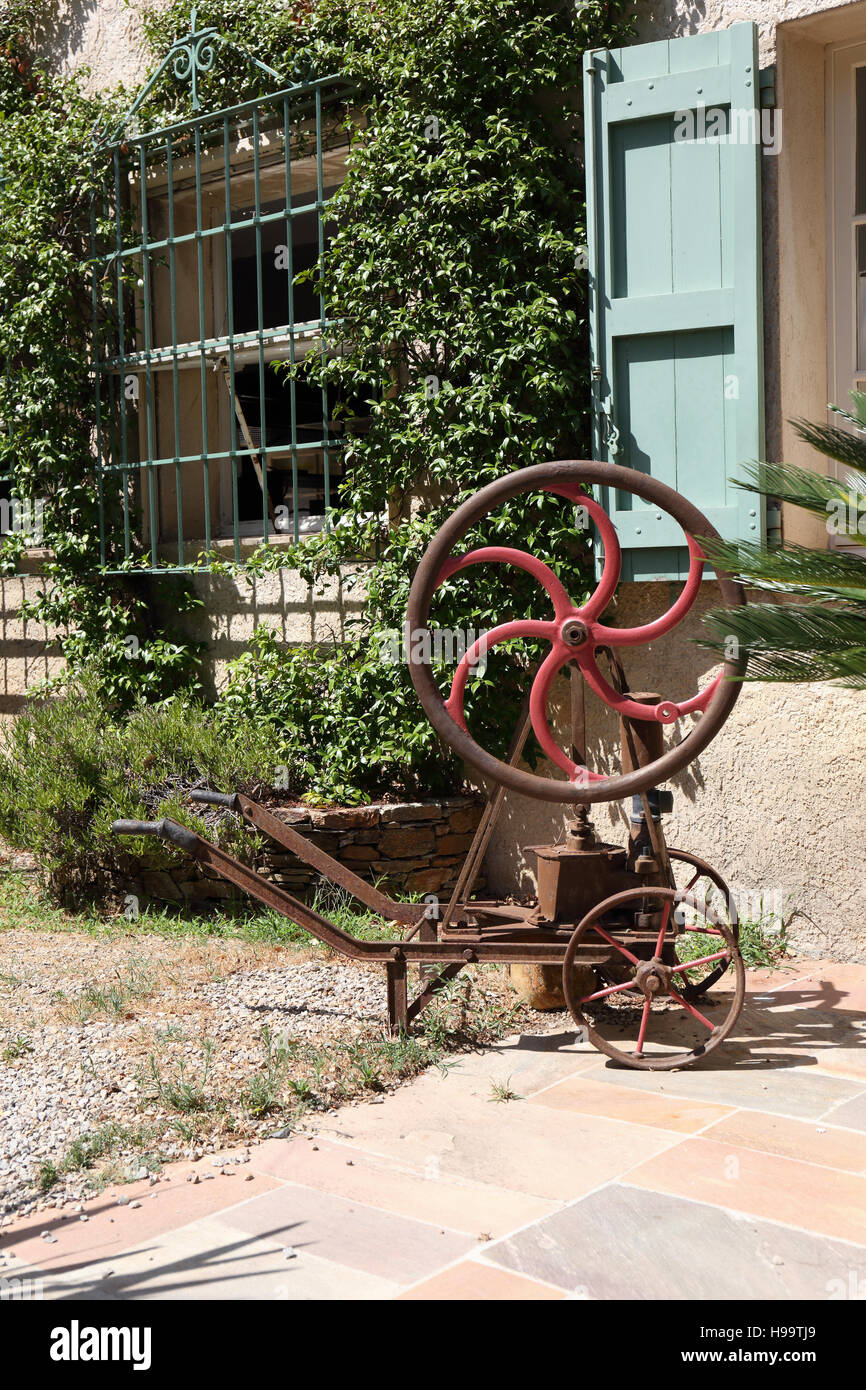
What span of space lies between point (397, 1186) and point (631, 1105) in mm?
852

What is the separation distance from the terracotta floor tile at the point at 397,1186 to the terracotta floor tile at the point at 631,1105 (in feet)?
1.92

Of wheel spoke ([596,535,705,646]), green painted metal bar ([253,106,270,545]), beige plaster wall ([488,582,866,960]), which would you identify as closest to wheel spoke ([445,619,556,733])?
wheel spoke ([596,535,705,646])

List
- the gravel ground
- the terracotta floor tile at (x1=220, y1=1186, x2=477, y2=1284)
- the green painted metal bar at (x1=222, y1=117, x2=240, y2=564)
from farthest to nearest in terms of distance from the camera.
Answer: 1. the green painted metal bar at (x1=222, y1=117, x2=240, y2=564)
2. the gravel ground
3. the terracotta floor tile at (x1=220, y1=1186, x2=477, y2=1284)

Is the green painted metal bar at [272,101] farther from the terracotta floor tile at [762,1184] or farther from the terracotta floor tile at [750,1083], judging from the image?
the terracotta floor tile at [762,1184]

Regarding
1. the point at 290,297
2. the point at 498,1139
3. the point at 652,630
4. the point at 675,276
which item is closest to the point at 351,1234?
the point at 498,1139

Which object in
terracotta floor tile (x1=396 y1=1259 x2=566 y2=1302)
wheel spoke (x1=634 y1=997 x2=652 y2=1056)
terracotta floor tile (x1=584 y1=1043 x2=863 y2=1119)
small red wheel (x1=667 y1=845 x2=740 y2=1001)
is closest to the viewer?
terracotta floor tile (x1=396 y1=1259 x2=566 y2=1302)

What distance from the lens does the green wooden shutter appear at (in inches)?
193

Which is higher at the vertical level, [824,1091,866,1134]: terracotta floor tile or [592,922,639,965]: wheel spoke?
[592,922,639,965]: wheel spoke

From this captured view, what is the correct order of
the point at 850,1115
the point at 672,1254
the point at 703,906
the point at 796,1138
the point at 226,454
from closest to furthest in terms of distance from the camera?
1. the point at 672,1254
2. the point at 796,1138
3. the point at 850,1115
4. the point at 703,906
5. the point at 226,454

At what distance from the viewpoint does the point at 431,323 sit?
18.7 ft

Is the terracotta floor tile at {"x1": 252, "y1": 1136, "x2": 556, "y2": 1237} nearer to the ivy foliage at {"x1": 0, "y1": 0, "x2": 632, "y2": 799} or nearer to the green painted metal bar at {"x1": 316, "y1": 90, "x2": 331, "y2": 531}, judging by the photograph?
the ivy foliage at {"x1": 0, "y1": 0, "x2": 632, "y2": 799}

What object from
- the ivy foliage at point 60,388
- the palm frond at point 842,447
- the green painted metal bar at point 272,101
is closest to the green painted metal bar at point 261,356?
the green painted metal bar at point 272,101

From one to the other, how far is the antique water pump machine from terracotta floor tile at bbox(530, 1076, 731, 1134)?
5.7 inches

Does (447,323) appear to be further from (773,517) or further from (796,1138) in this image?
(796,1138)
